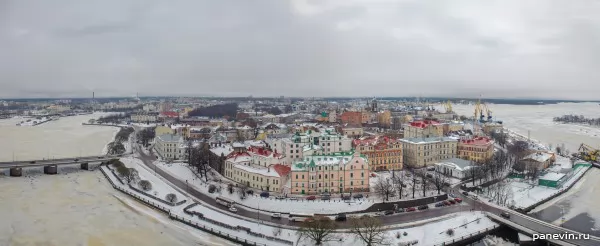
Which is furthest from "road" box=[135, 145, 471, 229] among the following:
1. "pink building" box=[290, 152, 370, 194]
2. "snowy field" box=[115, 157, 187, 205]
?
"pink building" box=[290, 152, 370, 194]

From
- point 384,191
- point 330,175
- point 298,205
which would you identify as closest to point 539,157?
point 384,191

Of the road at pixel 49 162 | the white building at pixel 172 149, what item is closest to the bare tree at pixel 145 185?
the road at pixel 49 162

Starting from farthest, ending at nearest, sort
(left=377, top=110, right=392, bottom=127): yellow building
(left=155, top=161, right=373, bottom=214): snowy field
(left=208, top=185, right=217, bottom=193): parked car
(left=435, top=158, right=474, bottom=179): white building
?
1. (left=377, top=110, right=392, bottom=127): yellow building
2. (left=435, top=158, right=474, bottom=179): white building
3. (left=208, top=185, right=217, bottom=193): parked car
4. (left=155, top=161, right=373, bottom=214): snowy field

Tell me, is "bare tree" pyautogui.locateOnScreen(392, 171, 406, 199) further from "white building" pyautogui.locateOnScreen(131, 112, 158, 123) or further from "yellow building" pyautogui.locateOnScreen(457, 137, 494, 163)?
"white building" pyautogui.locateOnScreen(131, 112, 158, 123)

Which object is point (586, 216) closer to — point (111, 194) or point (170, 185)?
point (170, 185)

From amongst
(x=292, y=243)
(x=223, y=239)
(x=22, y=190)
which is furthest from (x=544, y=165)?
(x=22, y=190)

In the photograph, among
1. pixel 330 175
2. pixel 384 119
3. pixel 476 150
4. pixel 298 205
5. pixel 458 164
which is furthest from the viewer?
pixel 384 119

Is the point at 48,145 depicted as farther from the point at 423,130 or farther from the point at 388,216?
the point at 423,130
